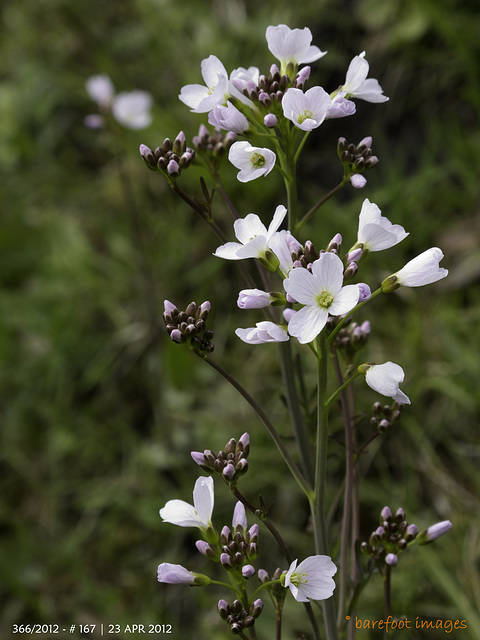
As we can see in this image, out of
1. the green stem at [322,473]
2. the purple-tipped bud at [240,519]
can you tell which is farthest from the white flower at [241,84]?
the purple-tipped bud at [240,519]

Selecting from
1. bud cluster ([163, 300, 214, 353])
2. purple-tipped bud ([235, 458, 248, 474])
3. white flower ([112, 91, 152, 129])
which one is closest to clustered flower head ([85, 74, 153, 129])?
white flower ([112, 91, 152, 129])

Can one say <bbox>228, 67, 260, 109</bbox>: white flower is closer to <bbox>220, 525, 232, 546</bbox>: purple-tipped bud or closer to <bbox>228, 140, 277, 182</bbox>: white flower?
<bbox>228, 140, 277, 182</bbox>: white flower

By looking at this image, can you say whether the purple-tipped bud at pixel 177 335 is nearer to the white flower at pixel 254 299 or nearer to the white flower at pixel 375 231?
the white flower at pixel 254 299

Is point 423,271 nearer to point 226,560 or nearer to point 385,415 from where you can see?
point 385,415

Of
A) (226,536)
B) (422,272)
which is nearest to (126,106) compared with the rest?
(422,272)

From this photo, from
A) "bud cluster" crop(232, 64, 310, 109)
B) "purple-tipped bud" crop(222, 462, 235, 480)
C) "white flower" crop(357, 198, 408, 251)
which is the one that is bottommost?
"purple-tipped bud" crop(222, 462, 235, 480)

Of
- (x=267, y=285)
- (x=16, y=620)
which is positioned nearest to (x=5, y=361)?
(x=16, y=620)
